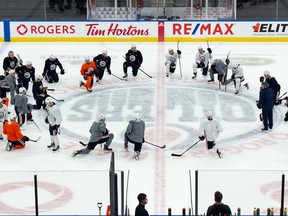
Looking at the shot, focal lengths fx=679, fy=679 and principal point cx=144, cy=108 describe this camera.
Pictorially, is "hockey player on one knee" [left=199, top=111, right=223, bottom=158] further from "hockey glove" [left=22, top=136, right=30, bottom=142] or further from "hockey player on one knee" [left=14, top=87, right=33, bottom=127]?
"hockey player on one knee" [left=14, top=87, right=33, bottom=127]

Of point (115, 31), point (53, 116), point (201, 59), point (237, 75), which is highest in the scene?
point (115, 31)

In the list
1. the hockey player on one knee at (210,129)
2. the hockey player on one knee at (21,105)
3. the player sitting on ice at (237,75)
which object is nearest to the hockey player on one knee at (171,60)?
the player sitting on ice at (237,75)

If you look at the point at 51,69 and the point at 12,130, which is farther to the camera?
the point at 51,69

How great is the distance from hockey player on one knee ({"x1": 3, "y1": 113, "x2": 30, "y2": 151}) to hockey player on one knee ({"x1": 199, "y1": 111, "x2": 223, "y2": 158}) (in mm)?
3327

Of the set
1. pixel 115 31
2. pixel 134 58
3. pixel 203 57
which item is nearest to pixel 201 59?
pixel 203 57

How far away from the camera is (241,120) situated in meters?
15.2

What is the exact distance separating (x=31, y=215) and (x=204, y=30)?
52.1ft

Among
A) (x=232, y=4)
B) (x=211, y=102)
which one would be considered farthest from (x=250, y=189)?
(x=232, y=4)

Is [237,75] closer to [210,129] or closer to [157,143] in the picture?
[157,143]

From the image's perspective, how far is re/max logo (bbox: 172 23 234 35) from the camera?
2420 cm

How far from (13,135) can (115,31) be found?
12.0m

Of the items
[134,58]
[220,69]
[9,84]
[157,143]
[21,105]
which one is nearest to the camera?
[157,143]

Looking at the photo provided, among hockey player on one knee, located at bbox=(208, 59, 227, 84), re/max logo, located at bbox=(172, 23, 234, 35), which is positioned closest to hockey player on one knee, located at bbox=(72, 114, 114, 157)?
hockey player on one knee, located at bbox=(208, 59, 227, 84)

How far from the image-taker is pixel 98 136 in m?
12.6
